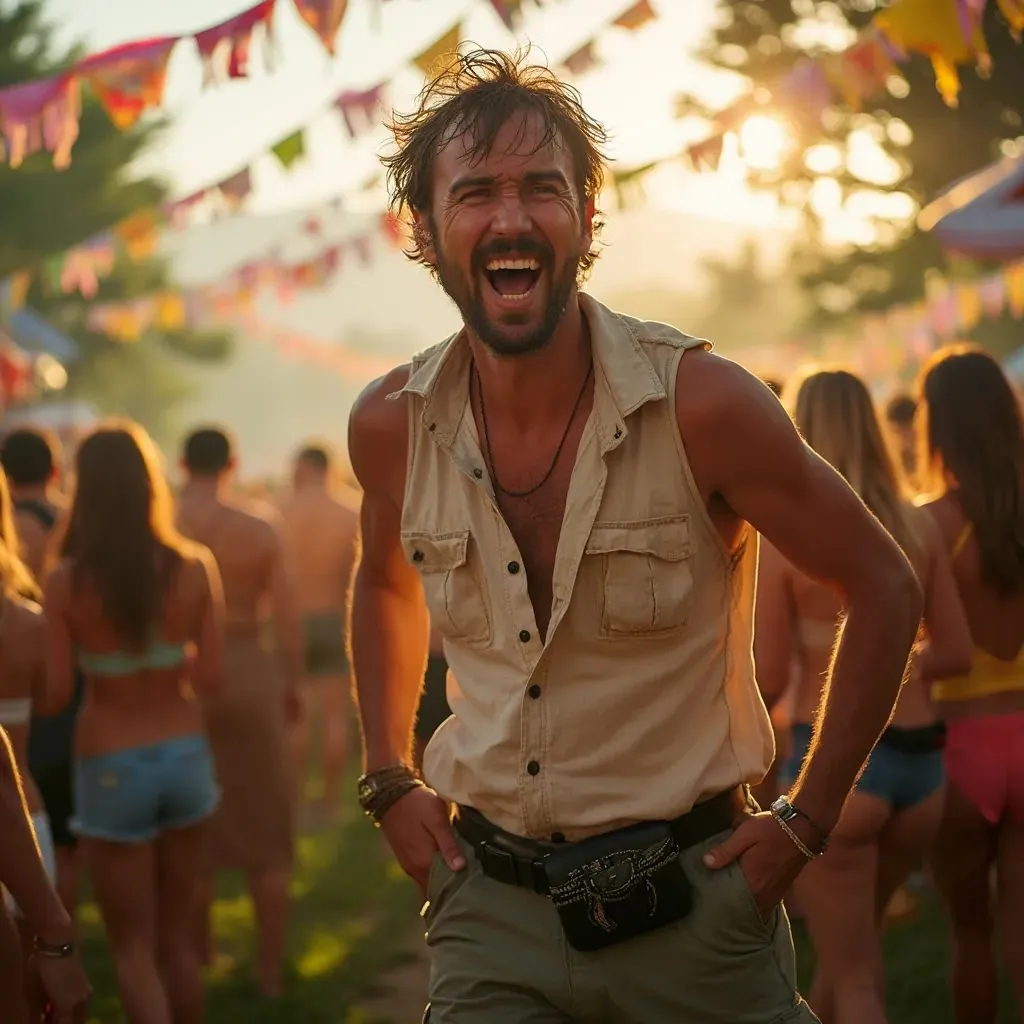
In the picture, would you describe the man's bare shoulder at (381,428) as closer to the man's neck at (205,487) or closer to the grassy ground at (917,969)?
the grassy ground at (917,969)

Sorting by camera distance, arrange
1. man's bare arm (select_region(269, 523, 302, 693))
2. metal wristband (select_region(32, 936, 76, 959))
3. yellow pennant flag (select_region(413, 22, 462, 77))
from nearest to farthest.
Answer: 1. metal wristband (select_region(32, 936, 76, 959))
2. man's bare arm (select_region(269, 523, 302, 693))
3. yellow pennant flag (select_region(413, 22, 462, 77))

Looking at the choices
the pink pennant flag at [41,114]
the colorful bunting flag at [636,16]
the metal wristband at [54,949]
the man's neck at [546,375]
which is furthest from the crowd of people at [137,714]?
the colorful bunting flag at [636,16]

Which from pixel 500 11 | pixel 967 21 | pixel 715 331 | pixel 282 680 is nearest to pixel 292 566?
pixel 282 680

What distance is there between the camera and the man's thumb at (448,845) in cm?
303

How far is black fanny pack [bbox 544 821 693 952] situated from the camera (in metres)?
2.81

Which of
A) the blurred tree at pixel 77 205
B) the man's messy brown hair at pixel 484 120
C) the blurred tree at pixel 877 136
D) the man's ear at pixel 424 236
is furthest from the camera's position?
Answer: the blurred tree at pixel 77 205

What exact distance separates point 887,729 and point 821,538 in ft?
7.01

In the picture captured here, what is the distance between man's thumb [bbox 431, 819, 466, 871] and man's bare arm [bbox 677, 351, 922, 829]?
624 mm

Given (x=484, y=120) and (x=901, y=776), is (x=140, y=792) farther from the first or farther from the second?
(x=484, y=120)

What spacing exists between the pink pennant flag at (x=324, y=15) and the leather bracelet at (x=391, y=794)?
4.61 meters

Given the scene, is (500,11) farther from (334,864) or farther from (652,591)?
(652,591)

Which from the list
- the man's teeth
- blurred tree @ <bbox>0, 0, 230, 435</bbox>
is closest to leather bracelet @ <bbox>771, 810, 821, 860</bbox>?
the man's teeth

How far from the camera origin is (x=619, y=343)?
294 cm

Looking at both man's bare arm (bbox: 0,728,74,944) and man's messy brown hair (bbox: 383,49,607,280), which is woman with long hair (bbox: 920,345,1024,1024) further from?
man's bare arm (bbox: 0,728,74,944)
